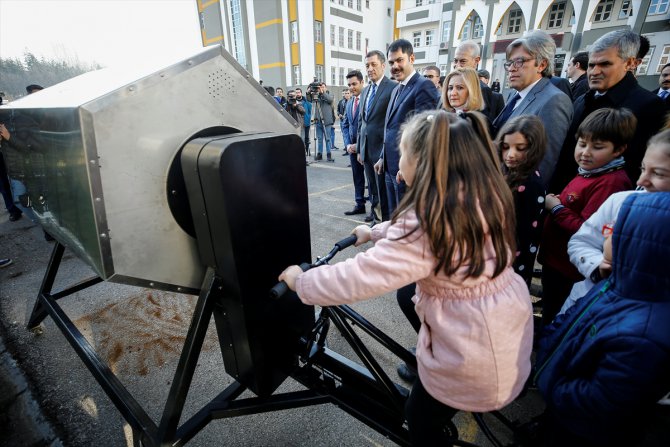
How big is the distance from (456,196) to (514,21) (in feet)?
113

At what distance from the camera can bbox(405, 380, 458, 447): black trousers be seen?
1.17 meters

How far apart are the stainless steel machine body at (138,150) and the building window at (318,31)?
3156 centimetres

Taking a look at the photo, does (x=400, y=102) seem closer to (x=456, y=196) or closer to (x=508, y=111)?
(x=508, y=111)

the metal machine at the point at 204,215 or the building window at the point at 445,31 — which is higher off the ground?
the building window at the point at 445,31

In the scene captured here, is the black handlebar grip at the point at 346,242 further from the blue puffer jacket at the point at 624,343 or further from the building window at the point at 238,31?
the building window at the point at 238,31

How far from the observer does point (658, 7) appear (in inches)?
788

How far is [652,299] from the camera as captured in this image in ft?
3.14

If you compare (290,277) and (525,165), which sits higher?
(525,165)

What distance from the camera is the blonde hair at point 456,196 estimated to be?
0.95m

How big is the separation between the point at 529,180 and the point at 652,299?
106cm

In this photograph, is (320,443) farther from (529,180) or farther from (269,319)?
(529,180)

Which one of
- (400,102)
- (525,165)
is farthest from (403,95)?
(525,165)

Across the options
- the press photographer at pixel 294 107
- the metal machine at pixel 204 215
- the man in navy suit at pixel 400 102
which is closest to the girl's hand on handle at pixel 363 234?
the metal machine at pixel 204 215

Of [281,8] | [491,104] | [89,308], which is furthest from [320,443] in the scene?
[281,8]
